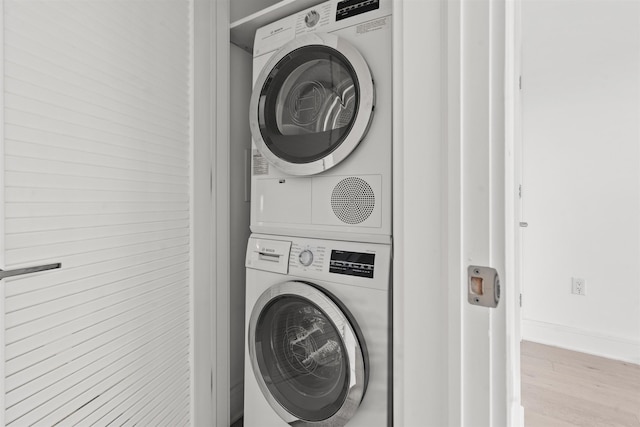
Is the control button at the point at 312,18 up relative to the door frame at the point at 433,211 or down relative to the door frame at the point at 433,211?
up

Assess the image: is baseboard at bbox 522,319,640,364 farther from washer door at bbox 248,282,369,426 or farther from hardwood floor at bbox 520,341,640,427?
washer door at bbox 248,282,369,426

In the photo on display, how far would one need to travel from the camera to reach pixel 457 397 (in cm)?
74

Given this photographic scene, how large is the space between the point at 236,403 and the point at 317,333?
727 millimetres

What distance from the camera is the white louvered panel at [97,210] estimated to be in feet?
2.53

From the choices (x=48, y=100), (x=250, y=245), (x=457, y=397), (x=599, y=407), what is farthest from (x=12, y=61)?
(x=599, y=407)

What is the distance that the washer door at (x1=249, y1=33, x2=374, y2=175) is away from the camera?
1144 millimetres

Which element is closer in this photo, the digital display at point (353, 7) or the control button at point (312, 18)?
the digital display at point (353, 7)

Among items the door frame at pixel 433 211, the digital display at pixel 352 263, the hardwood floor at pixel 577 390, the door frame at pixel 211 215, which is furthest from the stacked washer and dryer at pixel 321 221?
the hardwood floor at pixel 577 390

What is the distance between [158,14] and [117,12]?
165 millimetres

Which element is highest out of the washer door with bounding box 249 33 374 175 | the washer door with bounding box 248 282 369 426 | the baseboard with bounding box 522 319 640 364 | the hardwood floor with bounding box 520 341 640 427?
the washer door with bounding box 249 33 374 175

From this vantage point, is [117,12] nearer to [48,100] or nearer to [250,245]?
[48,100]

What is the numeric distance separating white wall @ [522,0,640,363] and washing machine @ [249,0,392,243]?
1931 millimetres

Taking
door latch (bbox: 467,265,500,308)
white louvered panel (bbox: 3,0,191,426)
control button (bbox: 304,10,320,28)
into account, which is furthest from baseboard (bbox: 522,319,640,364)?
control button (bbox: 304,10,320,28)

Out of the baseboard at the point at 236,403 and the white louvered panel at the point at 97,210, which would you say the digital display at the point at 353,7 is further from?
the baseboard at the point at 236,403
